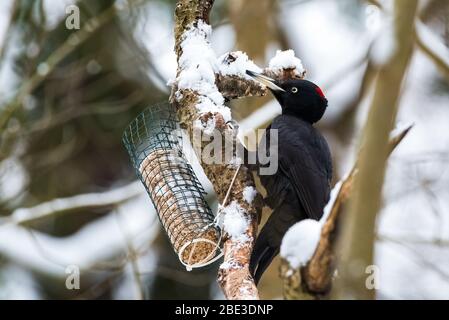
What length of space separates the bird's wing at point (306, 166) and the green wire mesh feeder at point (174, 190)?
25.3 inches

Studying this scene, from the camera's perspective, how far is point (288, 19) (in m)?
9.38

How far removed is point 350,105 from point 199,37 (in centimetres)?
439

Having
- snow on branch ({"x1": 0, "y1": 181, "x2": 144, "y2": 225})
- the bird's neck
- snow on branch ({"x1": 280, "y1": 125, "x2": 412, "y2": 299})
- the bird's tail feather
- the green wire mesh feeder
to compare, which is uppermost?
the bird's neck

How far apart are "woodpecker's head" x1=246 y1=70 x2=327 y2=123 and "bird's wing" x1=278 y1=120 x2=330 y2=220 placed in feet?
0.80

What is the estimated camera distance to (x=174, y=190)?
181 inches

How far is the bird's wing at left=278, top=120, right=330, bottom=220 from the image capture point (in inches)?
195

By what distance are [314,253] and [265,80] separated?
2.29 m

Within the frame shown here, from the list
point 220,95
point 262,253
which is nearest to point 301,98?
point 220,95

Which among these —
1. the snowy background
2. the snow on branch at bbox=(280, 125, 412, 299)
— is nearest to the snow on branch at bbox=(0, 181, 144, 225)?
the snowy background

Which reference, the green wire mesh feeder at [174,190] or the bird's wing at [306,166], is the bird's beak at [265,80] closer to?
the bird's wing at [306,166]

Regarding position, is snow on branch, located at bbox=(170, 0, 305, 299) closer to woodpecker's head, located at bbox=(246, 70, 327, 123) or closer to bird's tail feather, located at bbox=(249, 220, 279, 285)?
bird's tail feather, located at bbox=(249, 220, 279, 285)

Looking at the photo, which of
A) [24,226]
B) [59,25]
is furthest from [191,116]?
[59,25]

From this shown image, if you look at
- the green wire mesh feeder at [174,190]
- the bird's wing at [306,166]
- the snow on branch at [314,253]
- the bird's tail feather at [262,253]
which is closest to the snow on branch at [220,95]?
the green wire mesh feeder at [174,190]

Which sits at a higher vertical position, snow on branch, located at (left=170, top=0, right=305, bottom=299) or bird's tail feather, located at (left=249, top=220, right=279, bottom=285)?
snow on branch, located at (left=170, top=0, right=305, bottom=299)
